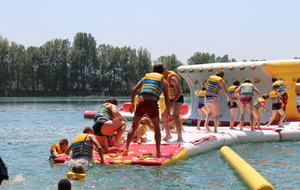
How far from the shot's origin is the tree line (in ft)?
243

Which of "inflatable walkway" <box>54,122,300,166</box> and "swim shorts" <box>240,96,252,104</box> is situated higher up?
"swim shorts" <box>240,96,252,104</box>

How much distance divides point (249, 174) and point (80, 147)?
3.11 m

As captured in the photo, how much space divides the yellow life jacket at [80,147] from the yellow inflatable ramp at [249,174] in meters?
2.63

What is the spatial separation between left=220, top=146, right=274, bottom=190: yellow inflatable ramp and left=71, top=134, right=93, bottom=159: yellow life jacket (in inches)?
103

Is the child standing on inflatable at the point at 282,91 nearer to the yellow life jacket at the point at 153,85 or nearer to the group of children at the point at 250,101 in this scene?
the group of children at the point at 250,101

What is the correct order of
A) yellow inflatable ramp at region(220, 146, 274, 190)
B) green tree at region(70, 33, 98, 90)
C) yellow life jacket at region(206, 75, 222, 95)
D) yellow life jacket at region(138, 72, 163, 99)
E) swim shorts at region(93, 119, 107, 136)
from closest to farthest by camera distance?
yellow inflatable ramp at region(220, 146, 274, 190), yellow life jacket at region(138, 72, 163, 99), swim shorts at region(93, 119, 107, 136), yellow life jacket at region(206, 75, 222, 95), green tree at region(70, 33, 98, 90)

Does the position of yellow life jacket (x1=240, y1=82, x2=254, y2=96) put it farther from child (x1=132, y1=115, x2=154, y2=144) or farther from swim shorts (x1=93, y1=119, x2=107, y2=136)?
swim shorts (x1=93, y1=119, x2=107, y2=136)

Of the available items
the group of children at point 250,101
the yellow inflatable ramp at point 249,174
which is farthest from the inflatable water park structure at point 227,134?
the group of children at point 250,101

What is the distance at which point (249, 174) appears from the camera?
256 inches

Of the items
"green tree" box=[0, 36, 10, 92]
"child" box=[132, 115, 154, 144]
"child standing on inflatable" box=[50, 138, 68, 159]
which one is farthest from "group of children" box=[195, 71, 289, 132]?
"green tree" box=[0, 36, 10, 92]

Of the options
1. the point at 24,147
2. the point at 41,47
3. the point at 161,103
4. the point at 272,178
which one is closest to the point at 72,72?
the point at 41,47

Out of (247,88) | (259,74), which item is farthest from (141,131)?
(259,74)

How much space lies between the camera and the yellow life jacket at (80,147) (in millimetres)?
7938

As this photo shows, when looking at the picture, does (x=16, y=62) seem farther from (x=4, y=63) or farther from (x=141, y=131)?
(x=141, y=131)
